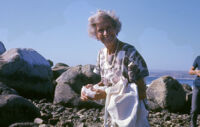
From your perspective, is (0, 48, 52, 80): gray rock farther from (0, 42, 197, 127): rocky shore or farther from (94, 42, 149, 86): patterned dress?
(94, 42, 149, 86): patterned dress

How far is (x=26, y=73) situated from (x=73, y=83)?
1765 millimetres

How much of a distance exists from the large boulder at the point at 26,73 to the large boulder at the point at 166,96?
3939mm

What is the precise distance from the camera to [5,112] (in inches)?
215

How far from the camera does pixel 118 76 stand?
2613mm

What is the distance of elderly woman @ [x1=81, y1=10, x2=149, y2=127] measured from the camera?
240 cm

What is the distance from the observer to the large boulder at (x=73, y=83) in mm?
8883

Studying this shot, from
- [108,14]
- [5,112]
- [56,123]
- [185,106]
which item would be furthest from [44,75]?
[108,14]

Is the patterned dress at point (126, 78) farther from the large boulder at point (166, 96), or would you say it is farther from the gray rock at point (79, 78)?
the large boulder at point (166, 96)

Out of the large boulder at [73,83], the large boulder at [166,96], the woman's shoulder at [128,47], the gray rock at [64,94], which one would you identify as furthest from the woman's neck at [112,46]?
the large boulder at [166,96]

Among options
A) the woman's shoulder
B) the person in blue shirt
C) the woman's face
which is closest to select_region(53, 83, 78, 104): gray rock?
the person in blue shirt

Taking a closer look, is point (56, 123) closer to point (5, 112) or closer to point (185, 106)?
point (5, 112)

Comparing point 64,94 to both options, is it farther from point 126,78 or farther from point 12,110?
point 126,78

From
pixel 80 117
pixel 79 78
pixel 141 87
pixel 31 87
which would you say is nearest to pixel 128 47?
pixel 141 87

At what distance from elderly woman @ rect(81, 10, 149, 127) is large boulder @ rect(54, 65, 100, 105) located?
6.11m
